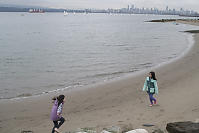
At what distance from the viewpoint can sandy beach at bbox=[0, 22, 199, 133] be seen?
30.5ft

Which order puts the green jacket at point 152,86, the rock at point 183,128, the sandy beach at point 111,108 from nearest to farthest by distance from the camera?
the rock at point 183,128 → the sandy beach at point 111,108 → the green jacket at point 152,86

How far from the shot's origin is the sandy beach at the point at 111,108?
30.5ft

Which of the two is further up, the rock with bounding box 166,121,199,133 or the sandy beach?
the rock with bounding box 166,121,199,133

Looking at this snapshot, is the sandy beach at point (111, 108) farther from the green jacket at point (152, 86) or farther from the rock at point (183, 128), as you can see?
the rock at point (183, 128)

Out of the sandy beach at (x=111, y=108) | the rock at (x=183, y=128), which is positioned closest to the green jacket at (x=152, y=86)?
the sandy beach at (x=111, y=108)

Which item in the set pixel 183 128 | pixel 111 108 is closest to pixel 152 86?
pixel 111 108

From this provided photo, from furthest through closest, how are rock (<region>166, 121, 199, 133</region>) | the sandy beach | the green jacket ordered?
the green jacket < the sandy beach < rock (<region>166, 121, 199, 133</region>)

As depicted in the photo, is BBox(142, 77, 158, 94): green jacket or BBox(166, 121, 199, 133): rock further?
BBox(142, 77, 158, 94): green jacket

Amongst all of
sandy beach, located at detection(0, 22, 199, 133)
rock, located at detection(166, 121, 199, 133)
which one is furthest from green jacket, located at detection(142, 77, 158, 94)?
rock, located at detection(166, 121, 199, 133)

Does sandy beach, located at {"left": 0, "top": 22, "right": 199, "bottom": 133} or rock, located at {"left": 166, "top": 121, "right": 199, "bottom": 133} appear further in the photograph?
sandy beach, located at {"left": 0, "top": 22, "right": 199, "bottom": 133}

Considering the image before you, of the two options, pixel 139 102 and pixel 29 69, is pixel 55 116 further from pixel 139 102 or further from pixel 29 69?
pixel 29 69

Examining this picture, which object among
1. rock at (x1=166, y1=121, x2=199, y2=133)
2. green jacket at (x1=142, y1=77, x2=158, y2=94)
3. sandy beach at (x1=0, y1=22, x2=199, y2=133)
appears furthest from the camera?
green jacket at (x1=142, y1=77, x2=158, y2=94)

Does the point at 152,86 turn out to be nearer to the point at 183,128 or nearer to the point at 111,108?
the point at 111,108

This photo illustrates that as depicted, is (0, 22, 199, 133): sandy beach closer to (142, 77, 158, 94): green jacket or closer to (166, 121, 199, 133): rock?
(142, 77, 158, 94): green jacket
